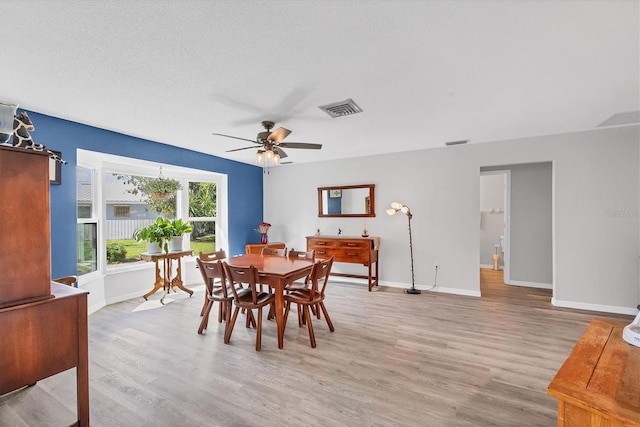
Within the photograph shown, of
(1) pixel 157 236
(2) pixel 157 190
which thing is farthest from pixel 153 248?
(2) pixel 157 190

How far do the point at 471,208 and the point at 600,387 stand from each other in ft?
12.0

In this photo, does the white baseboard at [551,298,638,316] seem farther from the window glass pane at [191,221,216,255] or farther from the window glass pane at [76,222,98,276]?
the window glass pane at [76,222,98,276]

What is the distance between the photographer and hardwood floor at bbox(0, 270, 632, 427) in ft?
6.00

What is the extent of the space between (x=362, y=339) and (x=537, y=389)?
1427 mm

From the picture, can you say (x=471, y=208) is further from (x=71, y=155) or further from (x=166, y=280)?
(x=71, y=155)

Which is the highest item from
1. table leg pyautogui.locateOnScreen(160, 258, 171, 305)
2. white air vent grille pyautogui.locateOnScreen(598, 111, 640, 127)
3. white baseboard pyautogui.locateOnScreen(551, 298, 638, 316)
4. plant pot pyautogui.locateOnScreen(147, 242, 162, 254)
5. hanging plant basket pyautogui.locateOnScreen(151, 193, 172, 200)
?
white air vent grille pyautogui.locateOnScreen(598, 111, 640, 127)

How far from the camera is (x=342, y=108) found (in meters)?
2.91

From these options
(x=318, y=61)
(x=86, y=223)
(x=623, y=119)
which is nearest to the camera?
(x=318, y=61)

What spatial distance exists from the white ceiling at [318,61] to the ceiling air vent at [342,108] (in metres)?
0.08

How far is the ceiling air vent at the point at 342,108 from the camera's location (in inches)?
110

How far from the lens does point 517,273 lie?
206 inches

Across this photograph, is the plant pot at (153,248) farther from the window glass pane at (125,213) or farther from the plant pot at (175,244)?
the window glass pane at (125,213)

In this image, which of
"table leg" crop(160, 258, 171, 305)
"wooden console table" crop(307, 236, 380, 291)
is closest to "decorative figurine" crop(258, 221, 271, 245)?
"wooden console table" crop(307, 236, 380, 291)

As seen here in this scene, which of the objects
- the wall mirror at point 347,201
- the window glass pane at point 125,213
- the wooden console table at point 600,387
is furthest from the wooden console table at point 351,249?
the wooden console table at point 600,387
